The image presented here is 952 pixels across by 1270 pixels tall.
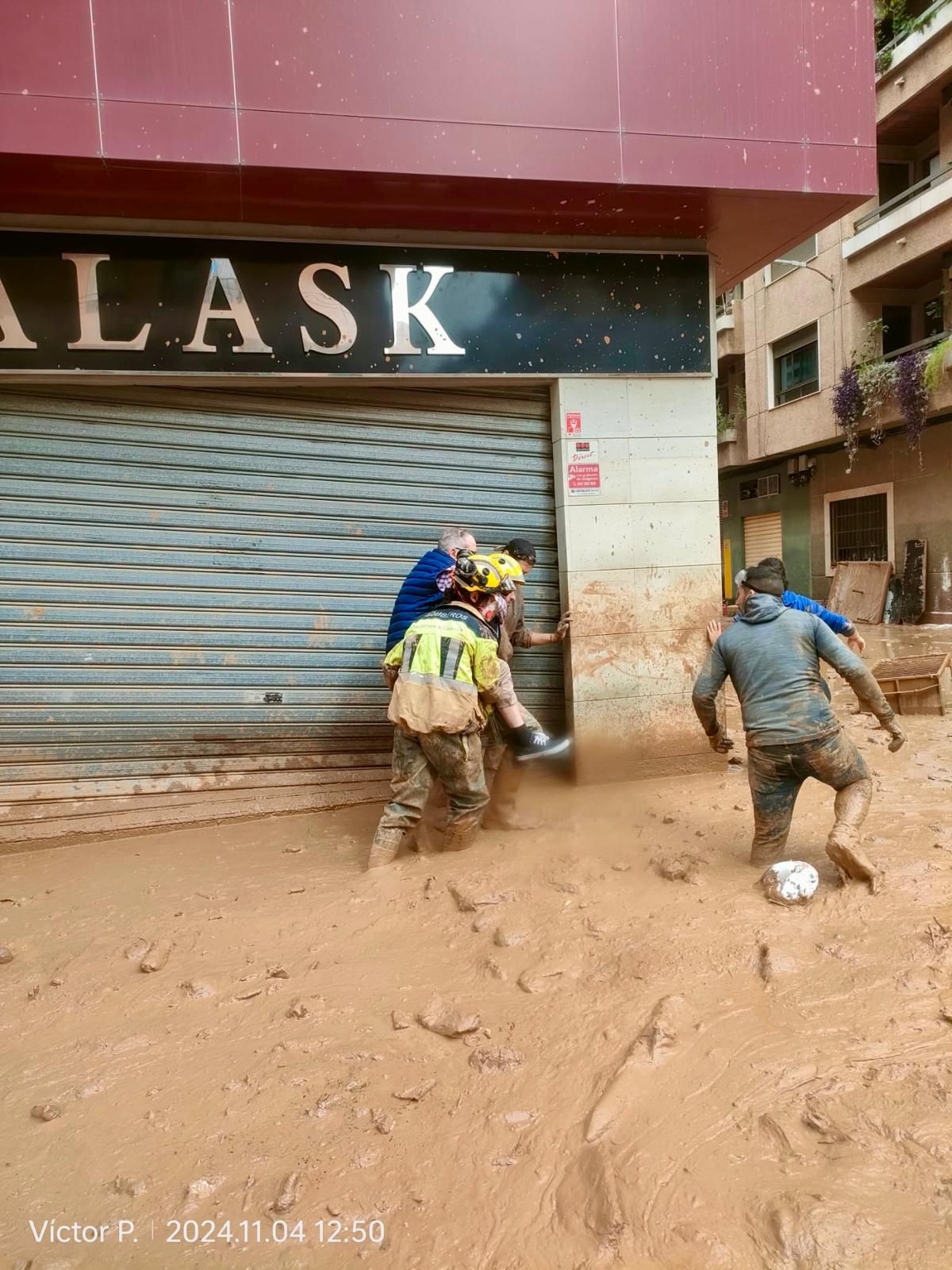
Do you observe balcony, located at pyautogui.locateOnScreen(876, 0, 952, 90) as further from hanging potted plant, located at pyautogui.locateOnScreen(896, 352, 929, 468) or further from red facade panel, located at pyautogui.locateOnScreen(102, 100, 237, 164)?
red facade panel, located at pyautogui.locateOnScreen(102, 100, 237, 164)

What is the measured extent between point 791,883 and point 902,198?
16972 mm

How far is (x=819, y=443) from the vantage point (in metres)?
17.9

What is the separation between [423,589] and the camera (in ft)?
15.9

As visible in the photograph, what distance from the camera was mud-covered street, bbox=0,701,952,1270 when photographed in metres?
2.11

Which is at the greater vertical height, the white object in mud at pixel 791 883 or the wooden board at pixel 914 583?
the wooden board at pixel 914 583

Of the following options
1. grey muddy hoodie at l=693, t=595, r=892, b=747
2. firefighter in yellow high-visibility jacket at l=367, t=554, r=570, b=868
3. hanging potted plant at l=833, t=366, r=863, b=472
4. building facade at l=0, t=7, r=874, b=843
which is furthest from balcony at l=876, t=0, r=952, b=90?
firefighter in yellow high-visibility jacket at l=367, t=554, r=570, b=868

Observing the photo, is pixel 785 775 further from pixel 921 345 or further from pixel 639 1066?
pixel 921 345

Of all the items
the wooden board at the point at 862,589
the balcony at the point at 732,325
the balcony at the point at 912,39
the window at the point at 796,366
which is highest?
the balcony at the point at 912,39

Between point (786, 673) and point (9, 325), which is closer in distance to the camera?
point (786, 673)

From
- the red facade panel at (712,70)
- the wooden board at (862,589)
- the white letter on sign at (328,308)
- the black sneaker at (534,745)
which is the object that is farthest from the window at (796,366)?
the white letter on sign at (328,308)

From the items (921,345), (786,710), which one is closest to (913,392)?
(921,345)

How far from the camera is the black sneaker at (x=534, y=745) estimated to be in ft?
15.6

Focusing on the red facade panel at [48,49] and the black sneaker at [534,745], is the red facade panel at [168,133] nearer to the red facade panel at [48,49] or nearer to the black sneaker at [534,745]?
the red facade panel at [48,49]

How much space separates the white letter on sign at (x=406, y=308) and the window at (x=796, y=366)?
14729 millimetres
